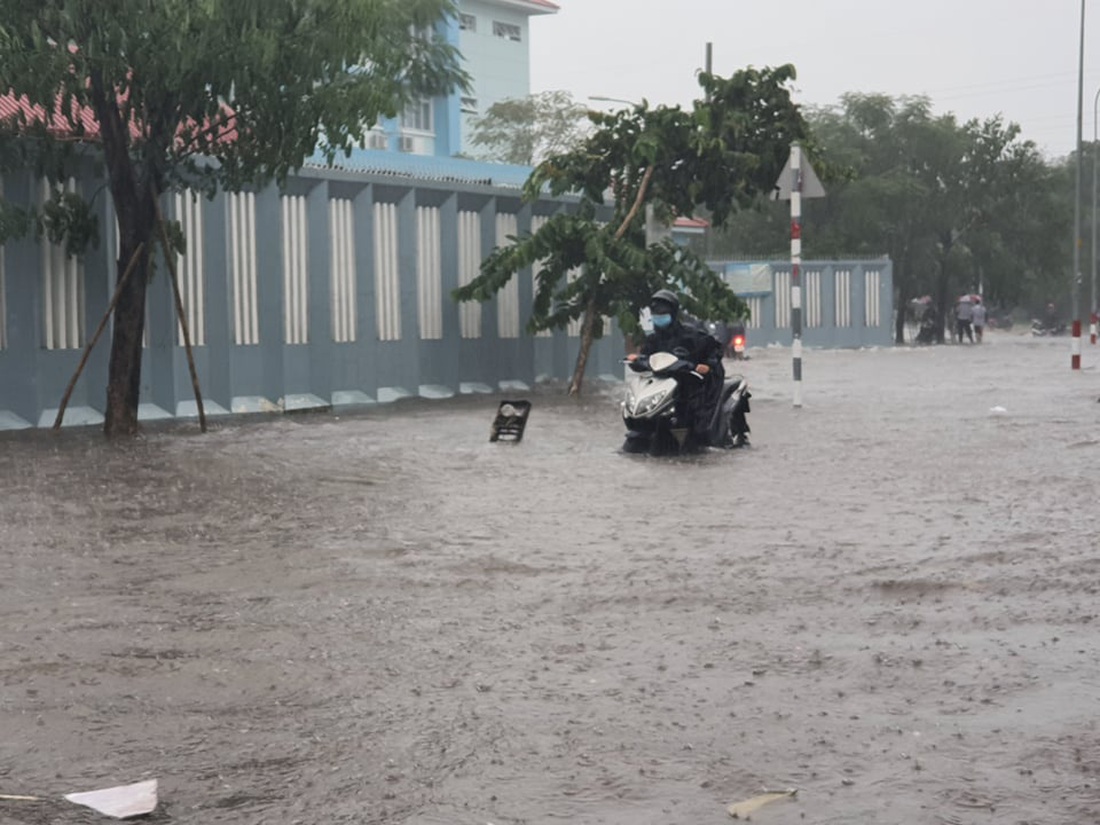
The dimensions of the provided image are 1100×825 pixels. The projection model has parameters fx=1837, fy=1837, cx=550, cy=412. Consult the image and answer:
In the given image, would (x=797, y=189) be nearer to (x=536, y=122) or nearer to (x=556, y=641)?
(x=556, y=641)

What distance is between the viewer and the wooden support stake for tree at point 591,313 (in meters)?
26.2

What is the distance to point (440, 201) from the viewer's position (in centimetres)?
2747

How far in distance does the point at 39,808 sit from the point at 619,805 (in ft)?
4.96

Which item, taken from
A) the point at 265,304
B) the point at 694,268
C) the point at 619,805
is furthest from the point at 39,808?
the point at 694,268

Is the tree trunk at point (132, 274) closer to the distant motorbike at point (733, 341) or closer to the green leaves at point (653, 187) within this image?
the green leaves at point (653, 187)

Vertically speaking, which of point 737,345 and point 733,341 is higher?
point 733,341

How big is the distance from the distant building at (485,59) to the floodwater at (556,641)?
64.7m

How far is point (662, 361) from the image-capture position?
16219mm

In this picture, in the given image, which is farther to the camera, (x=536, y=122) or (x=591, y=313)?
(x=536, y=122)

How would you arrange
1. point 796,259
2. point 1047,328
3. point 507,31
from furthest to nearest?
point 507,31, point 1047,328, point 796,259

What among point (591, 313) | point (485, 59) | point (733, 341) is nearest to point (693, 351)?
point (591, 313)

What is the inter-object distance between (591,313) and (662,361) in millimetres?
10647

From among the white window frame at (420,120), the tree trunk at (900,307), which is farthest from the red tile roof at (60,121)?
the white window frame at (420,120)

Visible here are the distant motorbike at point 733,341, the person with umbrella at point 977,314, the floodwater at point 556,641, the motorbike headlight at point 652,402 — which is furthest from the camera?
the person with umbrella at point 977,314
